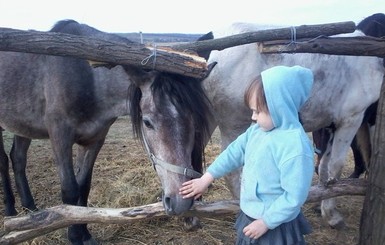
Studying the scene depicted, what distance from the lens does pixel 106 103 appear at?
3.37 metres

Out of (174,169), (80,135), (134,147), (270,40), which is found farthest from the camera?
(134,147)

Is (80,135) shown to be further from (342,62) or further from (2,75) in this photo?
(342,62)

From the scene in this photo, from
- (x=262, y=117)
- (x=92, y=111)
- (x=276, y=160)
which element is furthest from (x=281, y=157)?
(x=92, y=111)

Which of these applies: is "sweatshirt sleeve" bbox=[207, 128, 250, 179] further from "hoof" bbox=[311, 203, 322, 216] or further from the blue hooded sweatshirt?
"hoof" bbox=[311, 203, 322, 216]

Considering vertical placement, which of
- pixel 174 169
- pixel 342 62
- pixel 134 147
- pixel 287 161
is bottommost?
pixel 134 147

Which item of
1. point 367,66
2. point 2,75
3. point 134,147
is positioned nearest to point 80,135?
point 2,75

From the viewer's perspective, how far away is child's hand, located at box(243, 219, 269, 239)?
189cm

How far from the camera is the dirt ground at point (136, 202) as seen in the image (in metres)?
3.61

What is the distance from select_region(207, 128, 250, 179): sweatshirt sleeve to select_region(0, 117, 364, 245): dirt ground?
1.57 m

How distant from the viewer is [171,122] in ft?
8.23

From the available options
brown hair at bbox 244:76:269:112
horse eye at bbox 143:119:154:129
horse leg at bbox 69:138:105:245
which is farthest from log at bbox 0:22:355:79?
horse leg at bbox 69:138:105:245

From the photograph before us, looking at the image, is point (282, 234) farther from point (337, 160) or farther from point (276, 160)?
point (337, 160)

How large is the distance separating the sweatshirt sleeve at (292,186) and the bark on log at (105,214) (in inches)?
35.7

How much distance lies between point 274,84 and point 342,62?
2065mm
